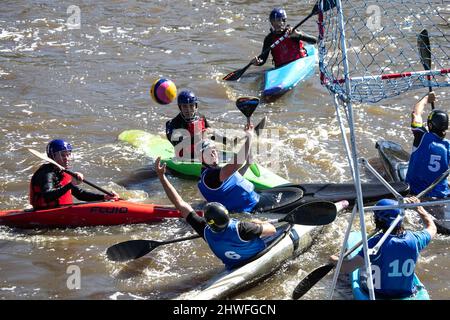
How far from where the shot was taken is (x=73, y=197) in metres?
8.51

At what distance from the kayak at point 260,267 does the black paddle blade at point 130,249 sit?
75 centimetres

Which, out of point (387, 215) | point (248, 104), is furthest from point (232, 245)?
point (248, 104)

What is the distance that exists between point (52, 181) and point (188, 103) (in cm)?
194

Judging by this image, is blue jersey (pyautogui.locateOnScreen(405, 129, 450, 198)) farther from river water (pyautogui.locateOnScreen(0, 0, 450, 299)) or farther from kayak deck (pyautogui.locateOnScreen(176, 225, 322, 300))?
kayak deck (pyautogui.locateOnScreen(176, 225, 322, 300))

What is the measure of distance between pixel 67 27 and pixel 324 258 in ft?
32.3

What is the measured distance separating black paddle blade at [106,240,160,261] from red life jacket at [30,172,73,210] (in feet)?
4.18

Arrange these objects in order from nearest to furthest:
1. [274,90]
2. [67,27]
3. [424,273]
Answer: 1. [424,273]
2. [274,90]
3. [67,27]

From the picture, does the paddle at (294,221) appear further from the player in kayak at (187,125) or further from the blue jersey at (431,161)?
the player in kayak at (187,125)

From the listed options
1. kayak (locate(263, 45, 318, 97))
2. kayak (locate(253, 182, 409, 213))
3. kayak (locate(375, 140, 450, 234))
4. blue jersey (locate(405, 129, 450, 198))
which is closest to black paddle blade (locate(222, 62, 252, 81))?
kayak (locate(263, 45, 318, 97))

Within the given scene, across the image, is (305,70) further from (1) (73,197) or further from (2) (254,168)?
(1) (73,197)

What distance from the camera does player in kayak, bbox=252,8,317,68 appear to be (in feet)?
37.8

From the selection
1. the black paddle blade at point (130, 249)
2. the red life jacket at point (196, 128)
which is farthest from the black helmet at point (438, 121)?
the black paddle blade at point (130, 249)

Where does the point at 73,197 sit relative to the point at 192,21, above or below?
below
